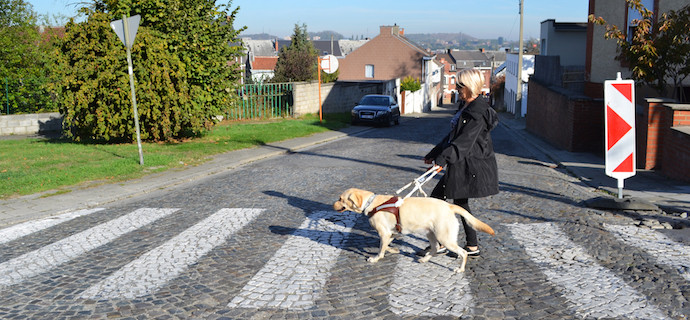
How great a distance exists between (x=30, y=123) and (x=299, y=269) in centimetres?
1903

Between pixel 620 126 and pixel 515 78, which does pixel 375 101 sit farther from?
pixel 515 78

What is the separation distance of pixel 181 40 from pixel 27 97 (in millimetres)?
9958

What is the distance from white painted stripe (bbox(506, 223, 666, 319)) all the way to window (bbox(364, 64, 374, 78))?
62.0 m

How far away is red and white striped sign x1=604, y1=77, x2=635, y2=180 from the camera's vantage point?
758cm

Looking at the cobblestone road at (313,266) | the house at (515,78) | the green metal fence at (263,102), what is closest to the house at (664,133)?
the cobblestone road at (313,266)

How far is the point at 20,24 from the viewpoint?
76.5ft

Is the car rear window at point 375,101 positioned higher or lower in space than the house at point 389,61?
lower

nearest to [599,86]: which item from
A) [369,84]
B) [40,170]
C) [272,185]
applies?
[272,185]

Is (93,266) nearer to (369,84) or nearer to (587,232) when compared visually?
(587,232)

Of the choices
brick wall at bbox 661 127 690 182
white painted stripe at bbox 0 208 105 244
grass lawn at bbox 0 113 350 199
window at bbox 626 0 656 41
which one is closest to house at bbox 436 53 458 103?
window at bbox 626 0 656 41

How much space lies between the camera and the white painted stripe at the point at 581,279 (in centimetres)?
395

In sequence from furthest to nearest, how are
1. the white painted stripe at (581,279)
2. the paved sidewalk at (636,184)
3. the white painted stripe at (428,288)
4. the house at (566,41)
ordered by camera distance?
the house at (566,41), the paved sidewalk at (636,184), the white painted stripe at (428,288), the white painted stripe at (581,279)

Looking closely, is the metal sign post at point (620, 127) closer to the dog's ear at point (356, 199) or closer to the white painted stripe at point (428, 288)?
the white painted stripe at point (428, 288)

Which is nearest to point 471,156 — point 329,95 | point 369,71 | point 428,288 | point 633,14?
point 428,288
